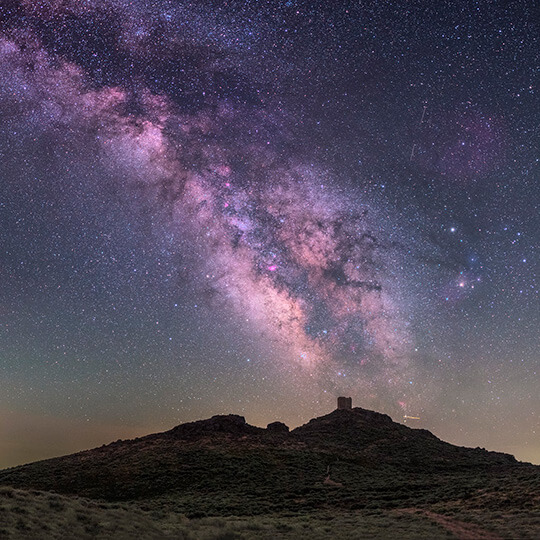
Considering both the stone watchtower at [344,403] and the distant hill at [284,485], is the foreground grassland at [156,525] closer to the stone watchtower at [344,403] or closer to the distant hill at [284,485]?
the distant hill at [284,485]

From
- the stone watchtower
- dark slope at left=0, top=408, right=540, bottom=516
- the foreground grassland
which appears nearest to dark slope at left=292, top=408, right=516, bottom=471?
dark slope at left=0, top=408, right=540, bottom=516

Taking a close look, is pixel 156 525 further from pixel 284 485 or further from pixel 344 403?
pixel 344 403

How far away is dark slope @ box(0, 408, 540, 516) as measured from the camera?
3812cm

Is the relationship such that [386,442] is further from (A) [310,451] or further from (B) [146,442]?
(B) [146,442]

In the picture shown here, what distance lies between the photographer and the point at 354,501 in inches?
1428

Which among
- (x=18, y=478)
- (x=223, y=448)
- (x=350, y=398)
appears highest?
(x=350, y=398)

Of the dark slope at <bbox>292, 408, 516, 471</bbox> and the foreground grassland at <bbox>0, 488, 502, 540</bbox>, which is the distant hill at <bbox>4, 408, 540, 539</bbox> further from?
the dark slope at <bbox>292, 408, 516, 471</bbox>

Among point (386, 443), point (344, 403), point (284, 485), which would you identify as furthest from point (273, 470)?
point (344, 403)

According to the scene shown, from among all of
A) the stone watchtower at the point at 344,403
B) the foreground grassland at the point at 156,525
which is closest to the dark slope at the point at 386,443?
the stone watchtower at the point at 344,403

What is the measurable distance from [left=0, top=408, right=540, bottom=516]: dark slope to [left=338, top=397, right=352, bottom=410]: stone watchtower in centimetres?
1113

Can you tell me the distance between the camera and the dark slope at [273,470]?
125ft

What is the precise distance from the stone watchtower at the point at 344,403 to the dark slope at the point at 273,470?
11.1 meters

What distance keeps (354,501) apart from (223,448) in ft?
85.1

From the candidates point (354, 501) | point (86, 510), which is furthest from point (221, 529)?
point (354, 501)
